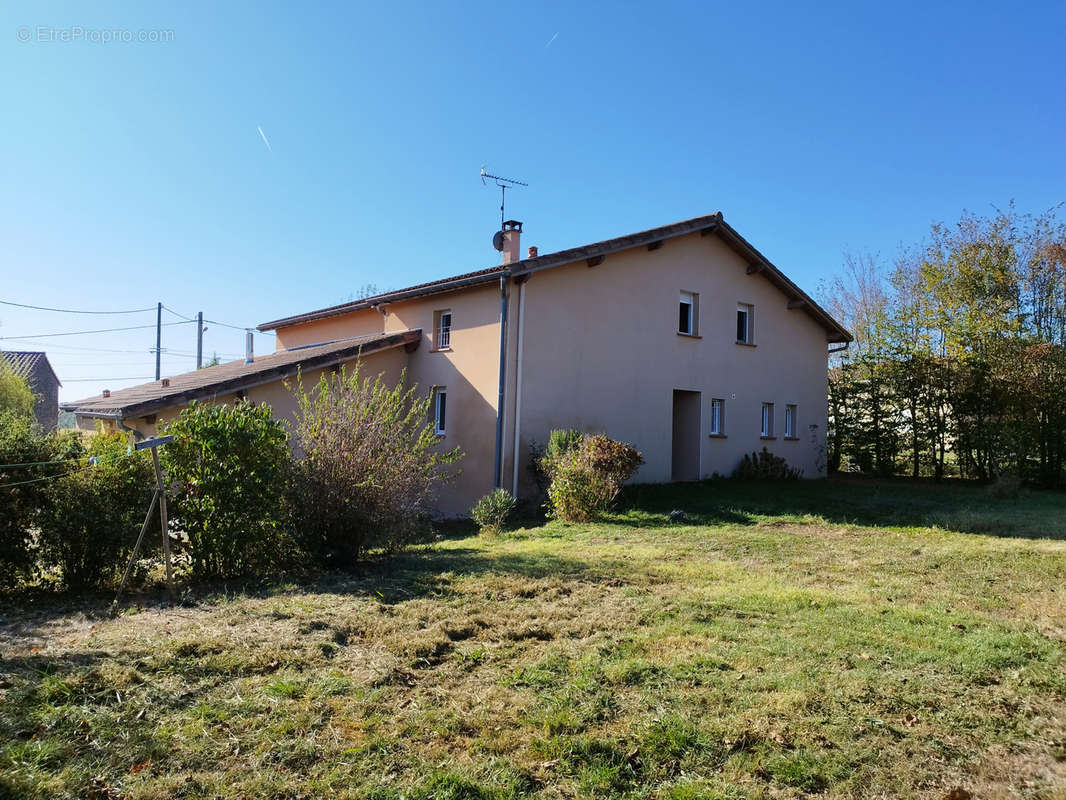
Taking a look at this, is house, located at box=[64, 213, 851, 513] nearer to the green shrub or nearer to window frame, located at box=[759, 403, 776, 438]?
window frame, located at box=[759, 403, 776, 438]

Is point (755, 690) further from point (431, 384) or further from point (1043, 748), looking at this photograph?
point (431, 384)

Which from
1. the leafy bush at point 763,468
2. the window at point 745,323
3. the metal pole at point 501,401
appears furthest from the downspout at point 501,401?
the window at point 745,323

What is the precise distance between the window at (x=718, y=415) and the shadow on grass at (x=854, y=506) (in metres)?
1.51

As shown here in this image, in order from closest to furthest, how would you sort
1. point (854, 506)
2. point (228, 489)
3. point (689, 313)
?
point (228, 489), point (854, 506), point (689, 313)

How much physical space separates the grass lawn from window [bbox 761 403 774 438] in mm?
11839

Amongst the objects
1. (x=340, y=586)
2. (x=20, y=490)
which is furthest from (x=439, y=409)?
(x=20, y=490)

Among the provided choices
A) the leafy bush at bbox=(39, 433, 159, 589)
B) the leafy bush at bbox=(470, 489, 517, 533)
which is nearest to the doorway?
the leafy bush at bbox=(470, 489, 517, 533)

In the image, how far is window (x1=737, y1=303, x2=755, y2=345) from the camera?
19.4m

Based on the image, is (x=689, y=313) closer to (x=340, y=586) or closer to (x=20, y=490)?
(x=340, y=586)

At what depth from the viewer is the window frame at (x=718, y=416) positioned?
1848 cm

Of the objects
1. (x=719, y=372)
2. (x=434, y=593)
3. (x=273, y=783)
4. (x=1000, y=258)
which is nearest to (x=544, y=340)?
(x=719, y=372)

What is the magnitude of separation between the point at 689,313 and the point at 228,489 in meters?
13.2

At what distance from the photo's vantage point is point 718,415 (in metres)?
18.6

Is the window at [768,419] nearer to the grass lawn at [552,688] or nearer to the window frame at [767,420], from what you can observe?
the window frame at [767,420]
